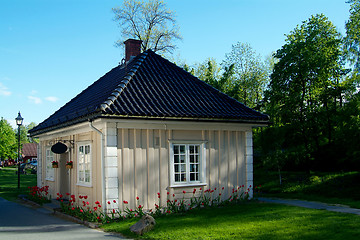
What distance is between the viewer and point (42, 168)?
18.0 m

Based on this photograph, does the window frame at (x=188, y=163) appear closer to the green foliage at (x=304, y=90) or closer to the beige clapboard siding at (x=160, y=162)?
the beige clapboard siding at (x=160, y=162)

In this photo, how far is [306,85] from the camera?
21.4 meters

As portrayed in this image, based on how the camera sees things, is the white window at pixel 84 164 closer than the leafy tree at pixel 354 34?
Yes

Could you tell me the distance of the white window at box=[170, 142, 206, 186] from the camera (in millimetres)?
12555

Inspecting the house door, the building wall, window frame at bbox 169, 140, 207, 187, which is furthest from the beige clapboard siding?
the house door

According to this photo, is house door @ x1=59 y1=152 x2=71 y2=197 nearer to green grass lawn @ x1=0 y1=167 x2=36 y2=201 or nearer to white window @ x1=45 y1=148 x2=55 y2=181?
white window @ x1=45 y1=148 x2=55 y2=181

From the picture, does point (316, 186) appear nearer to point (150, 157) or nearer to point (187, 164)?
point (187, 164)

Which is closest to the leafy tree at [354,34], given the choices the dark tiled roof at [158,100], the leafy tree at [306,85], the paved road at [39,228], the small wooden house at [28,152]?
the leafy tree at [306,85]

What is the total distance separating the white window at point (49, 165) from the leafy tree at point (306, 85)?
1183cm

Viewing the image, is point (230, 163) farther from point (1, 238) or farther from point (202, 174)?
point (1, 238)

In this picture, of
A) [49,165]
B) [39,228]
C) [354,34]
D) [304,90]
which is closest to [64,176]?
[49,165]

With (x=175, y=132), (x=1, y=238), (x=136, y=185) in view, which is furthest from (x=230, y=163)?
(x=1, y=238)

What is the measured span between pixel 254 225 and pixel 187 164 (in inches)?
144

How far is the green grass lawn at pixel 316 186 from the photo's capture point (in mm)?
17706
